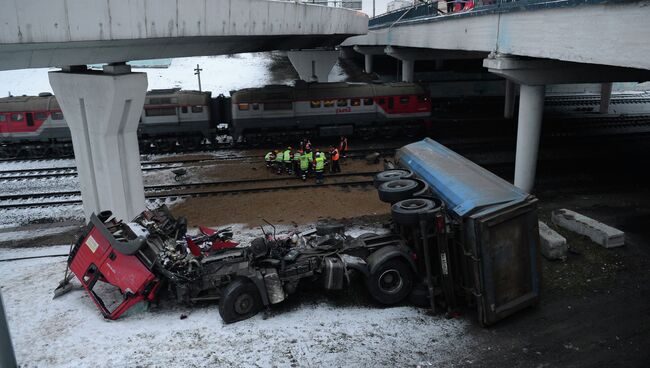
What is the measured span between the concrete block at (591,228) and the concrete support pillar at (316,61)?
907 inches

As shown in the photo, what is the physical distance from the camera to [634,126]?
27922 mm

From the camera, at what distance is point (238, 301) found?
30.0 ft

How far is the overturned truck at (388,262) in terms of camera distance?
28.3 ft

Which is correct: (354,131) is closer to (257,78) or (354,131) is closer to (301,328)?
(301,328)

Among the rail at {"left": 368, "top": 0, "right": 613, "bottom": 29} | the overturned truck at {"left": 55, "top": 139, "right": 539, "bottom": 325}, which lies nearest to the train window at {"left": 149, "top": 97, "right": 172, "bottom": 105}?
the rail at {"left": 368, "top": 0, "right": 613, "bottom": 29}

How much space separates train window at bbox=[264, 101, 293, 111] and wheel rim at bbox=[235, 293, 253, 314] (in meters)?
17.0

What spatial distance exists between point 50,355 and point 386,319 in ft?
19.5

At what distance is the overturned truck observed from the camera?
8.63m

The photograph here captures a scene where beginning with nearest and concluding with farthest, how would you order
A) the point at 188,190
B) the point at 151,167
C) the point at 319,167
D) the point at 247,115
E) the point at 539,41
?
the point at 539,41 → the point at 188,190 → the point at 319,167 → the point at 151,167 → the point at 247,115

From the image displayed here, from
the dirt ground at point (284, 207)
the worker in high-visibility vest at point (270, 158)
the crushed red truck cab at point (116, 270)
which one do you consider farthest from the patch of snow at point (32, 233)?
the worker in high-visibility vest at point (270, 158)

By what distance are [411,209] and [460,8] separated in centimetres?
1413

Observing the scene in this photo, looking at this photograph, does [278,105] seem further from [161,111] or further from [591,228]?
[591,228]

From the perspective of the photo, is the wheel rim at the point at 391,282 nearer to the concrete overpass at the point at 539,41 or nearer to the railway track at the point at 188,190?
the concrete overpass at the point at 539,41

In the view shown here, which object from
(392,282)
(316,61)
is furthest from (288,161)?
(316,61)
